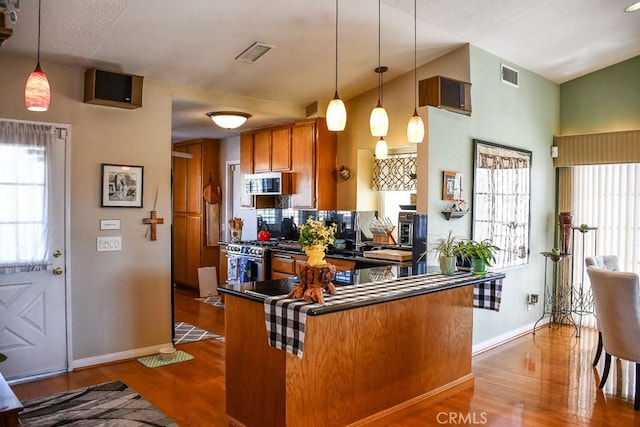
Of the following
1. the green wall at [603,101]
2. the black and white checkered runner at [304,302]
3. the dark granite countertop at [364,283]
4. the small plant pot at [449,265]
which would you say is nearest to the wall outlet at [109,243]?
the dark granite countertop at [364,283]

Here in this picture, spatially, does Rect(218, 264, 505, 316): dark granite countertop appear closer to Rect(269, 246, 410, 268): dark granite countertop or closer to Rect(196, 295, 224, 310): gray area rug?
Rect(269, 246, 410, 268): dark granite countertop

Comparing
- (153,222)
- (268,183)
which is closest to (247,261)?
(268,183)

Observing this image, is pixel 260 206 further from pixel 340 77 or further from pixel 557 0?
pixel 557 0

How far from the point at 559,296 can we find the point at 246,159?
178 inches

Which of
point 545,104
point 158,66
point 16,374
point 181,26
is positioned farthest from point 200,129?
point 545,104

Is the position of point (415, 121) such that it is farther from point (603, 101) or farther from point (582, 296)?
point (582, 296)

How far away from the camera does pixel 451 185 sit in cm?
449

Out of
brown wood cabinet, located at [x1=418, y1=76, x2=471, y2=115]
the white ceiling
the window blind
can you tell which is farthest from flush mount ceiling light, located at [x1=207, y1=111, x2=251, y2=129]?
the window blind

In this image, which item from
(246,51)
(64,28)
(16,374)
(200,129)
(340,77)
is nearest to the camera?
(64,28)

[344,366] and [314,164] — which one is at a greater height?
[314,164]

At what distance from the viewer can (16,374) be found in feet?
12.7

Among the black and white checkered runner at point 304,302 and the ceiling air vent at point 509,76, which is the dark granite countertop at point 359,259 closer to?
the black and white checkered runner at point 304,302

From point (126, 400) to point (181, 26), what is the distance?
9.27 ft

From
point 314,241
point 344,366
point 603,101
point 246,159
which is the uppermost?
point 603,101
